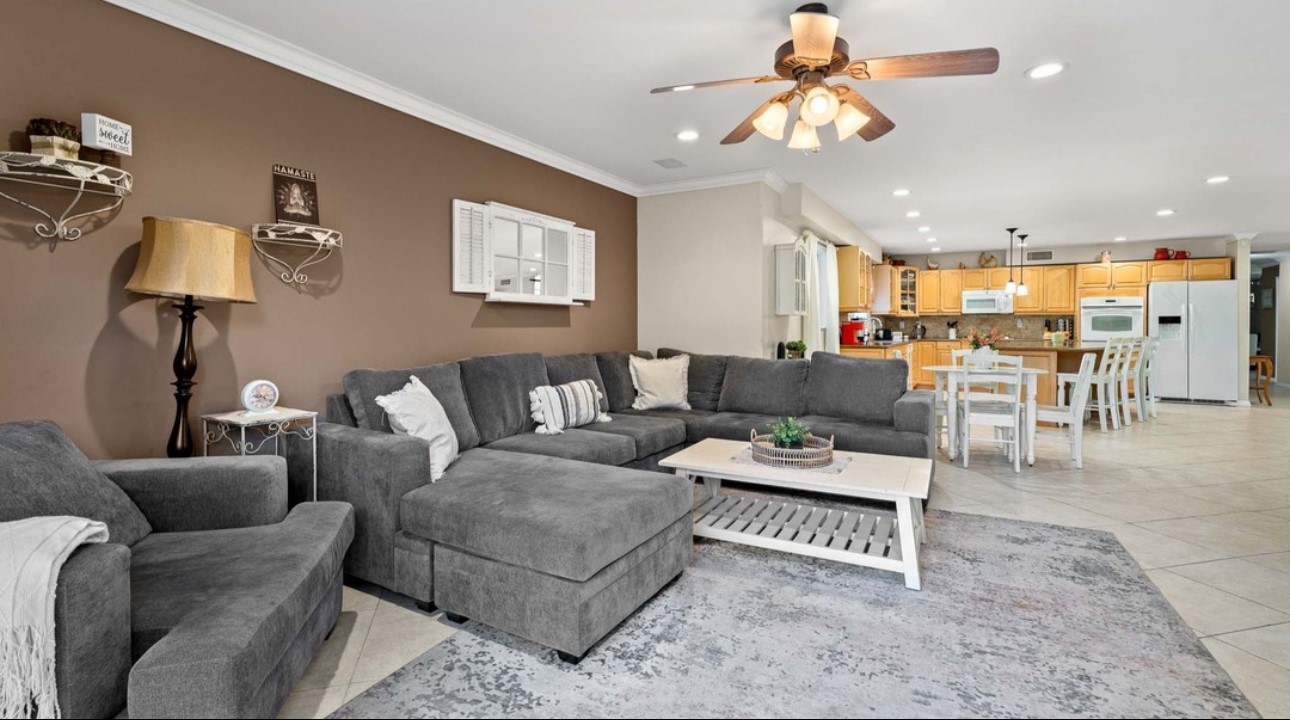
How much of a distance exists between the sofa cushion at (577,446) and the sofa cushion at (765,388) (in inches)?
50.6

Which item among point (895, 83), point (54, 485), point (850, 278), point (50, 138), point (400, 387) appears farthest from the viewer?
point (850, 278)

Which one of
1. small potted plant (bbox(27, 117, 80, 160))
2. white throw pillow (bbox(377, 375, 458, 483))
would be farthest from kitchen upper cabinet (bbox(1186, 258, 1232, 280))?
small potted plant (bbox(27, 117, 80, 160))

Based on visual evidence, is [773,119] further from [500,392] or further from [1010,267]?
[1010,267]

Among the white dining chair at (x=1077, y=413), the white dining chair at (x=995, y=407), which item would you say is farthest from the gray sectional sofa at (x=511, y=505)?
the white dining chair at (x=1077, y=413)

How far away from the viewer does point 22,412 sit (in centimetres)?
210

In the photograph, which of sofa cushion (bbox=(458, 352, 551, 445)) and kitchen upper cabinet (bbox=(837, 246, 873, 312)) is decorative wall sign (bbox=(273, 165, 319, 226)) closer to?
sofa cushion (bbox=(458, 352, 551, 445))

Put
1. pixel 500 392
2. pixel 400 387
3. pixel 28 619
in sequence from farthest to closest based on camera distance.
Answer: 1. pixel 500 392
2. pixel 400 387
3. pixel 28 619

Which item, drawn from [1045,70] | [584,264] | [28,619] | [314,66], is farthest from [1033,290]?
[28,619]

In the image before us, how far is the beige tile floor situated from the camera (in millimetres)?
1902

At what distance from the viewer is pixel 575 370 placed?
4.28m

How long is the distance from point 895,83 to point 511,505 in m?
2.99

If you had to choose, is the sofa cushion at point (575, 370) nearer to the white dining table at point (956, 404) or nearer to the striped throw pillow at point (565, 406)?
the striped throw pillow at point (565, 406)

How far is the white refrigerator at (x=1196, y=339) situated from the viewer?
8.12 metres

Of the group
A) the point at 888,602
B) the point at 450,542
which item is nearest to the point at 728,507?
the point at 888,602
